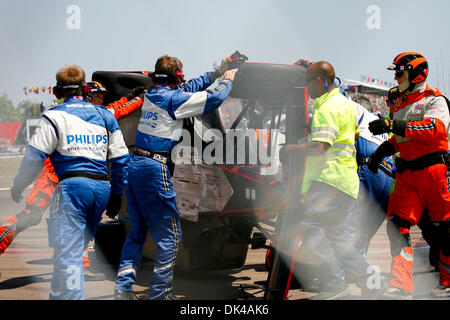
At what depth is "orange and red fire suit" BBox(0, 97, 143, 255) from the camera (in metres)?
4.66

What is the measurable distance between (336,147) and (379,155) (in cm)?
59

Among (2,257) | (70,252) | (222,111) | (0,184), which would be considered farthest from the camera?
(0,184)

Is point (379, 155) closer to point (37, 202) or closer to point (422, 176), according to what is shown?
point (422, 176)

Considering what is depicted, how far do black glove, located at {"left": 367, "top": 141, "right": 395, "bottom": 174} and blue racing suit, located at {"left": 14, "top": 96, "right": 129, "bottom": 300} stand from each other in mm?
2265

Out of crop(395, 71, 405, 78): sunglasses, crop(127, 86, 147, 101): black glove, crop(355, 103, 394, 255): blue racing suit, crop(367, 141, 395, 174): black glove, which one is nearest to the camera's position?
crop(395, 71, 405, 78): sunglasses

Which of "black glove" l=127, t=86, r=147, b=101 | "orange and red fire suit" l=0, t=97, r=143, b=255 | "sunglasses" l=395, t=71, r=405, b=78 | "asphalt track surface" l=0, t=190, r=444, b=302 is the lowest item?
"asphalt track surface" l=0, t=190, r=444, b=302

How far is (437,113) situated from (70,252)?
9.81 feet

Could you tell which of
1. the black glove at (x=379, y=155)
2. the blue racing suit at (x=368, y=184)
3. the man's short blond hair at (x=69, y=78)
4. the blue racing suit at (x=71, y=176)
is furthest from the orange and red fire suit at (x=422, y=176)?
the man's short blond hair at (x=69, y=78)

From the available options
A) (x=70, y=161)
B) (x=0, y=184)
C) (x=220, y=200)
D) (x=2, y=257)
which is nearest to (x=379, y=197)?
(x=220, y=200)

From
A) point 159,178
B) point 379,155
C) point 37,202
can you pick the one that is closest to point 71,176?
point 159,178

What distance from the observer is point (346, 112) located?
3863 mm

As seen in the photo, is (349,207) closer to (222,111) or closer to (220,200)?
(220,200)

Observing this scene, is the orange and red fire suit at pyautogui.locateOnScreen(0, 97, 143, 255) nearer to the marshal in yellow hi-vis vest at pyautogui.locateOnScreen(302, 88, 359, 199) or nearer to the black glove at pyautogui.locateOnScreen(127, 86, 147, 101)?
the black glove at pyautogui.locateOnScreen(127, 86, 147, 101)

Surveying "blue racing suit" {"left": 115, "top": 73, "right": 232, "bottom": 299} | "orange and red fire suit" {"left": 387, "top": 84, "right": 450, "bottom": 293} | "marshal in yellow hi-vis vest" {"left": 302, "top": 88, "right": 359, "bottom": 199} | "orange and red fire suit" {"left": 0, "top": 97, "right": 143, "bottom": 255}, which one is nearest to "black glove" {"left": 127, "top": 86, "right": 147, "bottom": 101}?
"orange and red fire suit" {"left": 0, "top": 97, "right": 143, "bottom": 255}
